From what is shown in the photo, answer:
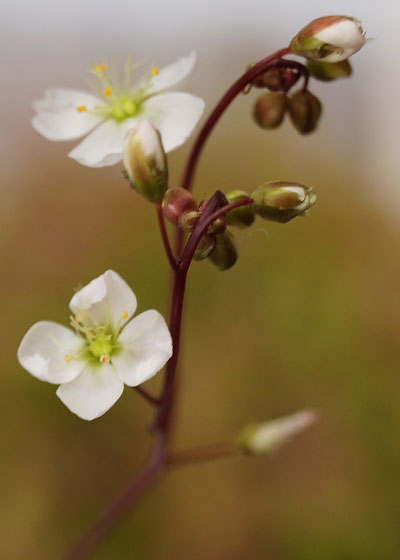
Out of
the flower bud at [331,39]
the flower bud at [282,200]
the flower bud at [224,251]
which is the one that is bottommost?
the flower bud at [224,251]

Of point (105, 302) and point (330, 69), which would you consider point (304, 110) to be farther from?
point (105, 302)

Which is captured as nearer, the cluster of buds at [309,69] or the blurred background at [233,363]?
the cluster of buds at [309,69]

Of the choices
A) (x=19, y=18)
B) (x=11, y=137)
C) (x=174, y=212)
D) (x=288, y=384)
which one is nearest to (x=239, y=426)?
(x=288, y=384)

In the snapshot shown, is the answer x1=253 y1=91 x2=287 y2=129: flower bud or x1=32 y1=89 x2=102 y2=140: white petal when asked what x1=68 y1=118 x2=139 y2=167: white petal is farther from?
x1=253 y1=91 x2=287 y2=129: flower bud

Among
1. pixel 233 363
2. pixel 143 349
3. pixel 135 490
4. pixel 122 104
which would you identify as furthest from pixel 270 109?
pixel 233 363

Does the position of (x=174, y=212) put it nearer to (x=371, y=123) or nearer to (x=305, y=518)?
(x=305, y=518)

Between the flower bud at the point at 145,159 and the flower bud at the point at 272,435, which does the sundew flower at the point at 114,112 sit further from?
the flower bud at the point at 272,435

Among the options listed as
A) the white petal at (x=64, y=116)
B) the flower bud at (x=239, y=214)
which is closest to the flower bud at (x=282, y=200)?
the flower bud at (x=239, y=214)

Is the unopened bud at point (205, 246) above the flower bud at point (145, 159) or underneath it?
underneath
